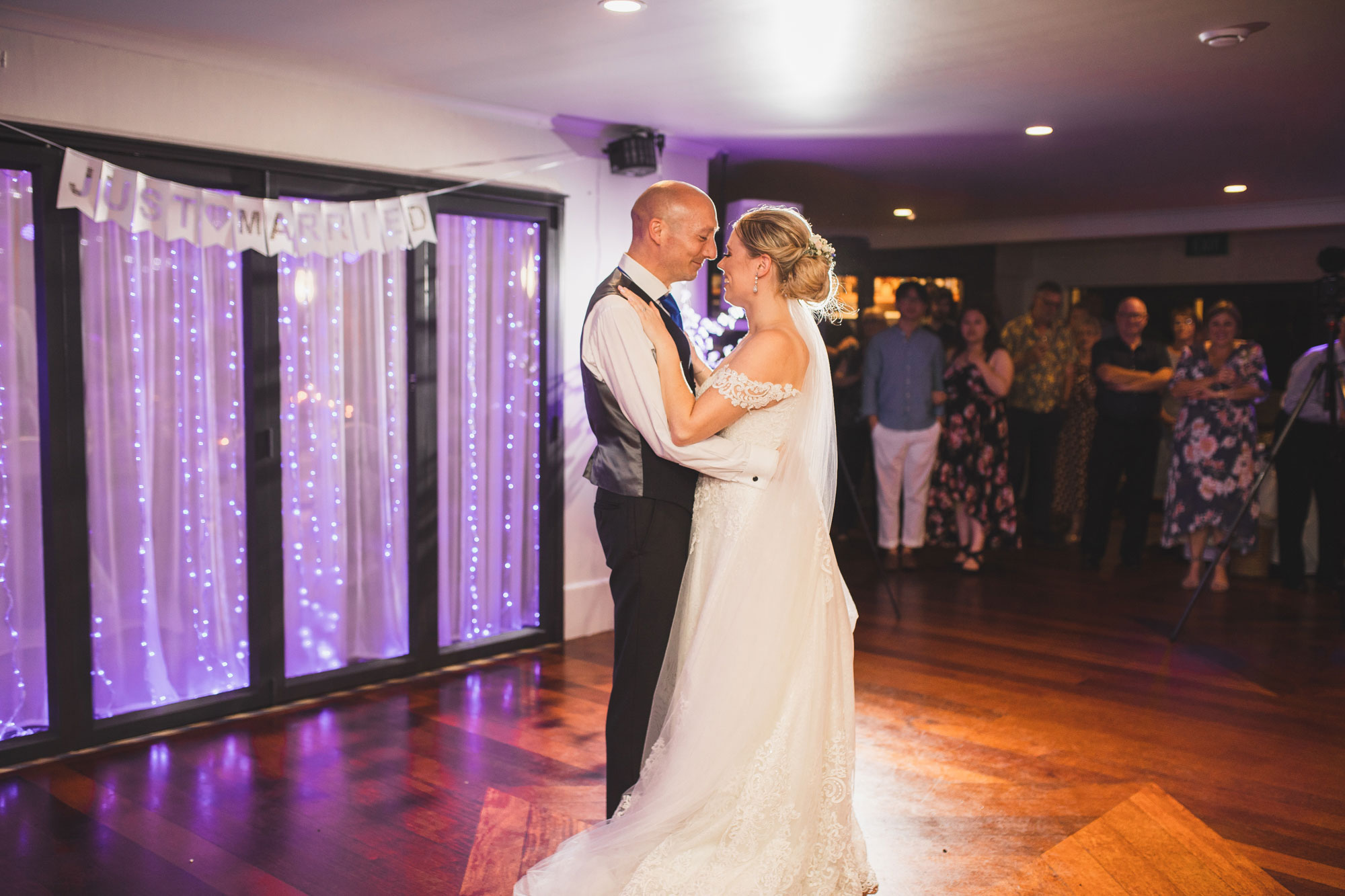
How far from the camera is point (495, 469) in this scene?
480 cm

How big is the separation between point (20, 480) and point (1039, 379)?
19.1 ft

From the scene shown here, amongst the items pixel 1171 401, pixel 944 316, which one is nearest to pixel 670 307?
pixel 944 316

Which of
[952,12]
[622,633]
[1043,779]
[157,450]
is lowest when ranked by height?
[1043,779]

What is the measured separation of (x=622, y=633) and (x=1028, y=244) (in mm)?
8533

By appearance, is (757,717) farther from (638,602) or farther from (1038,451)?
(1038,451)

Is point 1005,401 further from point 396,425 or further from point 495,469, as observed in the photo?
point 396,425

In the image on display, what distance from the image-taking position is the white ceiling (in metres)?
3.20

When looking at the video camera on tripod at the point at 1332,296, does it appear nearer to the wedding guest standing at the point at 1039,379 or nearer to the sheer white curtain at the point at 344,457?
the wedding guest standing at the point at 1039,379

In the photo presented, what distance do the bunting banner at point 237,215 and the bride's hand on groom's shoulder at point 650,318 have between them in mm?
1893

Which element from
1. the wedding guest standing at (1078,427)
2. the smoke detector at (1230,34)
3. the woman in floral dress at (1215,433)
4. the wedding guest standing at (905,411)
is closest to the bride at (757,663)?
the smoke detector at (1230,34)

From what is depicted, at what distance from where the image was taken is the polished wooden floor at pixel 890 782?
2738 millimetres

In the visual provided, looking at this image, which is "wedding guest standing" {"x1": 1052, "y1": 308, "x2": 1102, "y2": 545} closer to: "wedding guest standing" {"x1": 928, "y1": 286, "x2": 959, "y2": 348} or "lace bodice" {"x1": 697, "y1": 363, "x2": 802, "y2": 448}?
"wedding guest standing" {"x1": 928, "y1": 286, "x2": 959, "y2": 348}

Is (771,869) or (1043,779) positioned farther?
Result: (1043,779)

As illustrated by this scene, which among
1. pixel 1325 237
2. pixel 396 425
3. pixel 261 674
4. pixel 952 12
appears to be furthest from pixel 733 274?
pixel 1325 237
